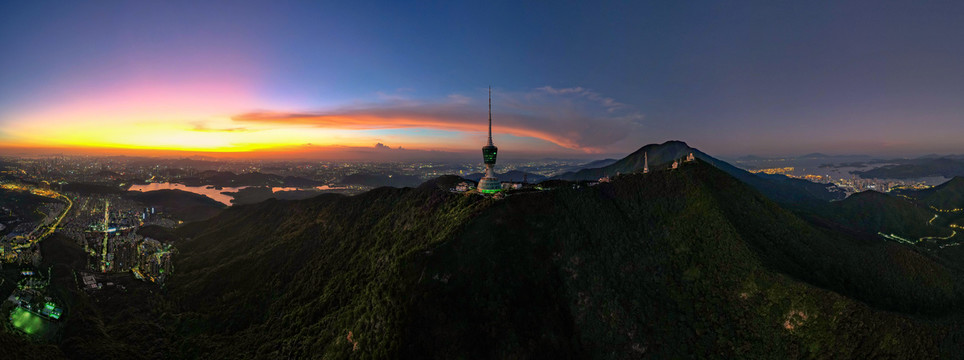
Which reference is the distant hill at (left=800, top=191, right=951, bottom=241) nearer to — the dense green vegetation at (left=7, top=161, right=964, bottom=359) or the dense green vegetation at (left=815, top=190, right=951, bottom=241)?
the dense green vegetation at (left=815, top=190, right=951, bottom=241)

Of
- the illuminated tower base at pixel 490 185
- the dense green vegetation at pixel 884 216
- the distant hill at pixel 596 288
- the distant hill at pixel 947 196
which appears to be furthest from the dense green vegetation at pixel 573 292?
the distant hill at pixel 947 196

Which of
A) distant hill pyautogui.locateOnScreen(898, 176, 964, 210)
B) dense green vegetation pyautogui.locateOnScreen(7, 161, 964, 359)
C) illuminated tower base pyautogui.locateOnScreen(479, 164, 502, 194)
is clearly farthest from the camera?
distant hill pyautogui.locateOnScreen(898, 176, 964, 210)

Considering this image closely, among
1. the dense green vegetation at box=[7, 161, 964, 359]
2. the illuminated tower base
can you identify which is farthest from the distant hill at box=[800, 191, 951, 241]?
the illuminated tower base

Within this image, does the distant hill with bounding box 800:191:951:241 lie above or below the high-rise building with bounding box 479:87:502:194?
below

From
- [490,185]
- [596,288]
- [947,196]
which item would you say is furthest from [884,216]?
[490,185]

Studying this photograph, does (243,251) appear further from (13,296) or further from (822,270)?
(822,270)

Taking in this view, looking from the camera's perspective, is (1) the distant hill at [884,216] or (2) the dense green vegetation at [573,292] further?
(1) the distant hill at [884,216]

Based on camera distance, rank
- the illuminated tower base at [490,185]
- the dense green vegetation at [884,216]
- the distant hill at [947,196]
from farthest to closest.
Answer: the distant hill at [947,196] → the dense green vegetation at [884,216] → the illuminated tower base at [490,185]

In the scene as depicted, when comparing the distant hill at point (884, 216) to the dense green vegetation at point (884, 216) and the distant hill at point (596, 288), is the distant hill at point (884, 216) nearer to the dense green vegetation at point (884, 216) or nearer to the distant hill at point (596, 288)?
the dense green vegetation at point (884, 216)
